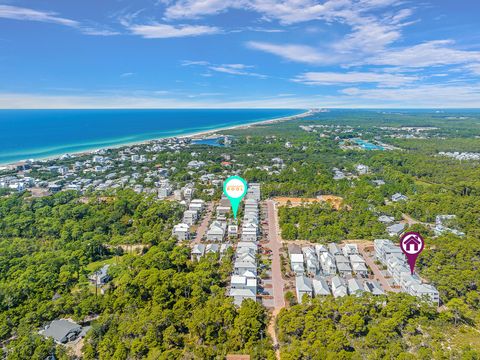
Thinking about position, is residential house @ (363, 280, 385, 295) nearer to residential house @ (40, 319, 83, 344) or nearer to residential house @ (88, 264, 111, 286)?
residential house @ (40, 319, 83, 344)

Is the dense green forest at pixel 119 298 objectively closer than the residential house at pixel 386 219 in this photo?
Yes

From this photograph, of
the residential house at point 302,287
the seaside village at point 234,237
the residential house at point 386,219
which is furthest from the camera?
the residential house at point 386,219

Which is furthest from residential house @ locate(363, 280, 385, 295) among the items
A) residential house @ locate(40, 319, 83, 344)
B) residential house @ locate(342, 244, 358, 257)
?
residential house @ locate(40, 319, 83, 344)

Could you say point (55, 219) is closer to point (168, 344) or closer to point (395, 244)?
point (168, 344)

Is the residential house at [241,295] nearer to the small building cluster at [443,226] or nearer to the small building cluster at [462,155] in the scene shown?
the small building cluster at [443,226]

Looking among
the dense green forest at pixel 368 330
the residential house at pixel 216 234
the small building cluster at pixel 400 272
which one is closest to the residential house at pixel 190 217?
the residential house at pixel 216 234

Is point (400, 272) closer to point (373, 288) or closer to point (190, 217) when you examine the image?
point (373, 288)

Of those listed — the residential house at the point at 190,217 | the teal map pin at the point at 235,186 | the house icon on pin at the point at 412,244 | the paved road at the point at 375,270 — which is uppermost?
the teal map pin at the point at 235,186

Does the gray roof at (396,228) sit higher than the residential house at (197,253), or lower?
lower
